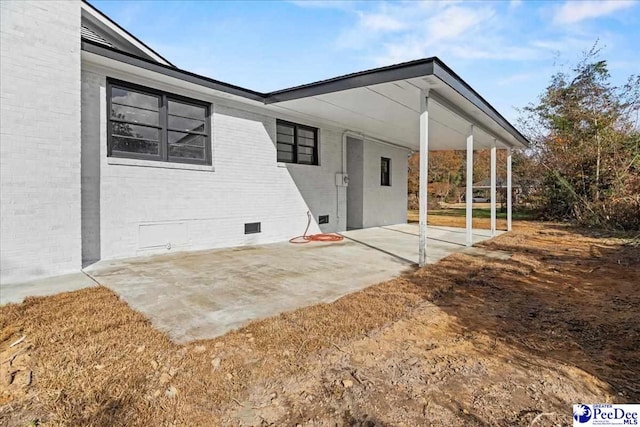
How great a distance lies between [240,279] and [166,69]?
368 cm

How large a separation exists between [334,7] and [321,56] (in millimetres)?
3045

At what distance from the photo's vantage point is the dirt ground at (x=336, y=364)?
5.70ft

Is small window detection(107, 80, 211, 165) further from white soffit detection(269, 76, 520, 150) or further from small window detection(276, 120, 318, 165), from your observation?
small window detection(276, 120, 318, 165)

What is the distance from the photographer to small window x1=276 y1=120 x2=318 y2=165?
812cm

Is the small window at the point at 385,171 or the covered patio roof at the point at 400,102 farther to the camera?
the small window at the point at 385,171

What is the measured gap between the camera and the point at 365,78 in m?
5.13

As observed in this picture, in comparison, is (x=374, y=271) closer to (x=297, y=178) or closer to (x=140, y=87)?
(x=297, y=178)

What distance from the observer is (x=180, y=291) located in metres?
3.78

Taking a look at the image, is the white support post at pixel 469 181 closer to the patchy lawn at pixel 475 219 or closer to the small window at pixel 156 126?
the patchy lawn at pixel 475 219

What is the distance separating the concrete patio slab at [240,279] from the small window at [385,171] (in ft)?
17.1

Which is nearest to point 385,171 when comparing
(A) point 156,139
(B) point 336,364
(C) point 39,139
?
(A) point 156,139

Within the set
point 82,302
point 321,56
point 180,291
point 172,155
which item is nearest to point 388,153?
point 321,56

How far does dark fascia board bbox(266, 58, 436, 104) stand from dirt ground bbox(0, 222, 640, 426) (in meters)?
3.02

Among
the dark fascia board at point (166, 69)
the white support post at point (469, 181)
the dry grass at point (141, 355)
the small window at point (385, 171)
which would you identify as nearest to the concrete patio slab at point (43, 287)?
the dry grass at point (141, 355)
